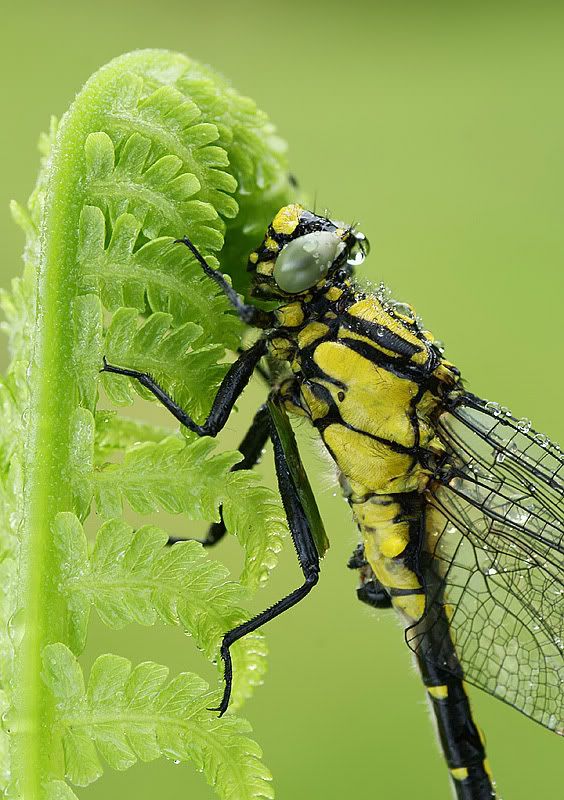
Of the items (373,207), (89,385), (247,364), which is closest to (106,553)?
(89,385)

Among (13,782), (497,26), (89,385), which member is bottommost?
(13,782)

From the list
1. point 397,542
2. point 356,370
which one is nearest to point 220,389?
point 356,370

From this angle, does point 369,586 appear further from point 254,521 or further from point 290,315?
point 254,521

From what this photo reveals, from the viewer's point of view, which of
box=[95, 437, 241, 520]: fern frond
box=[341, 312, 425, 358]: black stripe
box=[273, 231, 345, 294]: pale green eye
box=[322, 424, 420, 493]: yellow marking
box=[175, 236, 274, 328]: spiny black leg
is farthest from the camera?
box=[322, 424, 420, 493]: yellow marking

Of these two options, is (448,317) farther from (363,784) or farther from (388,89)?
(363,784)

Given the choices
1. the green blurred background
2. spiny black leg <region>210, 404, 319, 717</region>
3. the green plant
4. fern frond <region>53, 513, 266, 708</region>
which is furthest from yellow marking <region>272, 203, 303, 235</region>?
the green blurred background

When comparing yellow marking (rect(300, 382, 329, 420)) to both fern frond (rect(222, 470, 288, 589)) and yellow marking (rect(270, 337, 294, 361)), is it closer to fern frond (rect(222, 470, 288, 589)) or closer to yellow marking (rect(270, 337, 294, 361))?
yellow marking (rect(270, 337, 294, 361))

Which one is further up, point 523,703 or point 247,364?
point 247,364
